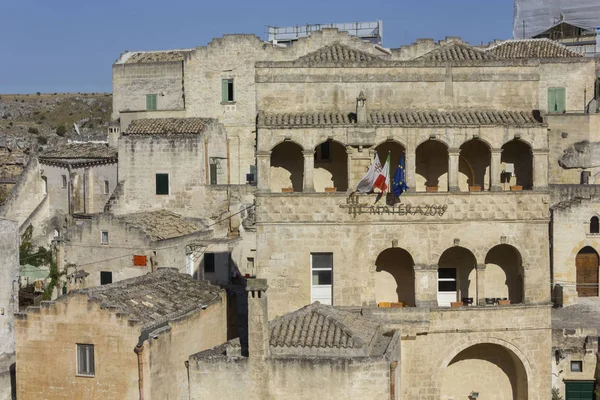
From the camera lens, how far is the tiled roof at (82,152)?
182ft

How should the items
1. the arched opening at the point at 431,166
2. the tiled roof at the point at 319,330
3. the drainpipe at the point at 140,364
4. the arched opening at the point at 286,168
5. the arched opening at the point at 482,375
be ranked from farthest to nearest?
the arched opening at the point at 431,166, the arched opening at the point at 286,168, the arched opening at the point at 482,375, the tiled roof at the point at 319,330, the drainpipe at the point at 140,364

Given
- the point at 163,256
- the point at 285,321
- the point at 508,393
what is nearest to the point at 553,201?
the point at 508,393

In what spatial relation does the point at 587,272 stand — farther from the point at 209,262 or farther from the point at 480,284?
the point at 209,262

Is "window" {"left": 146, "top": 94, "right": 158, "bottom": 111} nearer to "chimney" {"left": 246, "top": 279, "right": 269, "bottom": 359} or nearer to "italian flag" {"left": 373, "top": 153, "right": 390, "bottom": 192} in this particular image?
"italian flag" {"left": 373, "top": 153, "right": 390, "bottom": 192}

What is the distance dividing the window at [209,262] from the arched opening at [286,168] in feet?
37.5

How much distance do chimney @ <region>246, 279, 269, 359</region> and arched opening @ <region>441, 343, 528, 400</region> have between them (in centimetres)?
914

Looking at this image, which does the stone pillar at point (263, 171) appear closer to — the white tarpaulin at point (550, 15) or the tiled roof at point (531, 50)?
the tiled roof at point (531, 50)

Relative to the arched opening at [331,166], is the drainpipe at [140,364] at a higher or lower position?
lower

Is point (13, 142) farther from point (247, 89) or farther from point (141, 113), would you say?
point (247, 89)

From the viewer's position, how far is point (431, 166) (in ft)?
121

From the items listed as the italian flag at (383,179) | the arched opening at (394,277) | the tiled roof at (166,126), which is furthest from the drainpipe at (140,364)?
the tiled roof at (166,126)

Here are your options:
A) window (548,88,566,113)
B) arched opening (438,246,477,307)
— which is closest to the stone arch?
arched opening (438,246,477,307)

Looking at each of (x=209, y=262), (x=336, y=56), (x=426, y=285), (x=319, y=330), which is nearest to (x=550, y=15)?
(x=209, y=262)

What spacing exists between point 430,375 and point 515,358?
10.6 ft
